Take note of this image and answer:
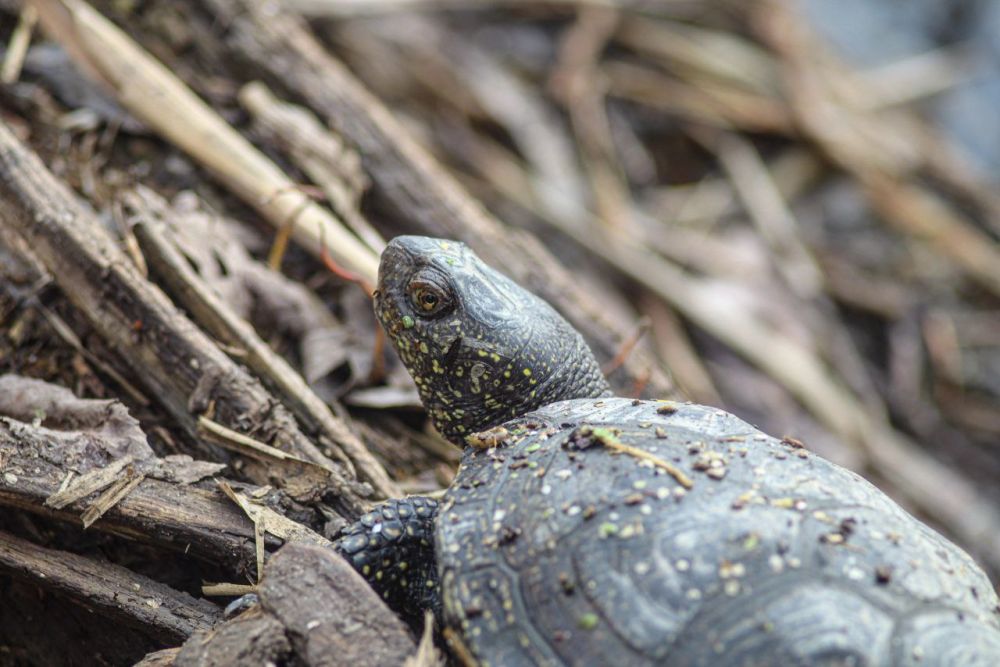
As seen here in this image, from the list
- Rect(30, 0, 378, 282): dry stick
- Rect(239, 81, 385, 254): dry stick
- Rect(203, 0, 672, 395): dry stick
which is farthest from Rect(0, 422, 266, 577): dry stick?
Rect(203, 0, 672, 395): dry stick

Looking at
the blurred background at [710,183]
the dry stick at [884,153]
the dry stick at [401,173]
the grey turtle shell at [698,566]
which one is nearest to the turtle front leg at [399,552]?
the grey turtle shell at [698,566]

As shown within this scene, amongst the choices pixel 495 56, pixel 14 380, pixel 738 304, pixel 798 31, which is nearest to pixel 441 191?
pixel 14 380

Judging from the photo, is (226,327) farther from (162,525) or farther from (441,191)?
(441,191)

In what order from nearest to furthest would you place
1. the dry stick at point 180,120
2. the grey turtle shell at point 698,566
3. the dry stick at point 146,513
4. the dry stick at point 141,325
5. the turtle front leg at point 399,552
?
the grey turtle shell at point 698,566, the turtle front leg at point 399,552, the dry stick at point 146,513, the dry stick at point 141,325, the dry stick at point 180,120

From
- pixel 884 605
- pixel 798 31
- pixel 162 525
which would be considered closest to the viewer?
pixel 884 605

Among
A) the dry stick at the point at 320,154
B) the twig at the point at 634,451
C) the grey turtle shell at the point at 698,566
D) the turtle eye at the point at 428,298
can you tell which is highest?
the dry stick at the point at 320,154

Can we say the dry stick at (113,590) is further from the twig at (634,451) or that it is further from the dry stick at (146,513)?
the twig at (634,451)

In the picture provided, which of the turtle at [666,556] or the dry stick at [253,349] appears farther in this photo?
the dry stick at [253,349]
